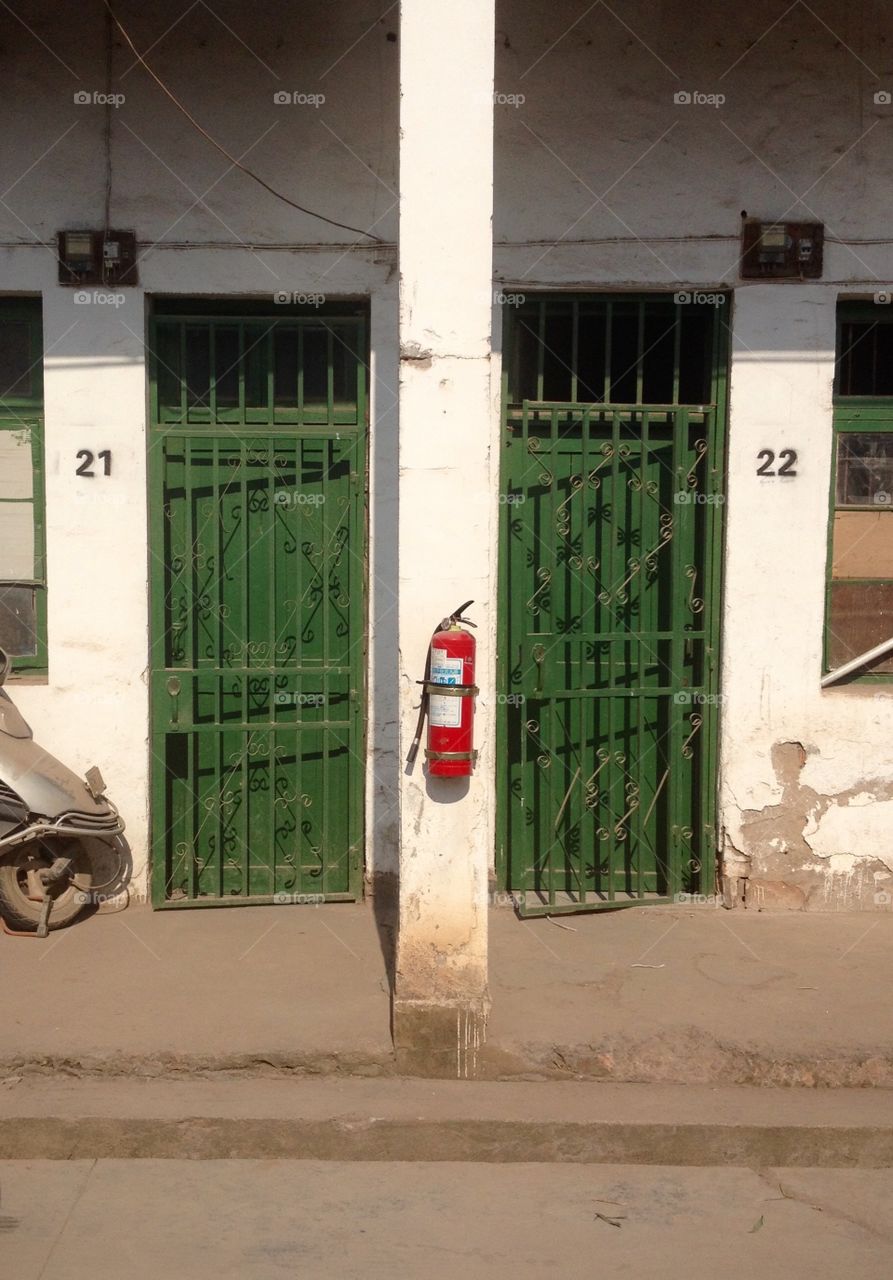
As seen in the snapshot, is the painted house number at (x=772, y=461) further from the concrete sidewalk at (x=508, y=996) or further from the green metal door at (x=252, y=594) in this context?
the concrete sidewalk at (x=508, y=996)

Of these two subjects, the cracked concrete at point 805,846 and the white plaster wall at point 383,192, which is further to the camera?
the cracked concrete at point 805,846

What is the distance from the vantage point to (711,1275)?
138 inches

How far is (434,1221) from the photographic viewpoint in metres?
3.78

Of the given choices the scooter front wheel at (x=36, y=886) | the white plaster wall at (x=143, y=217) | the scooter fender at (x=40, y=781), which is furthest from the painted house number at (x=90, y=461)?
the scooter front wheel at (x=36, y=886)

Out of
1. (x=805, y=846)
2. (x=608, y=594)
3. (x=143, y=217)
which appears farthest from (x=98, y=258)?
(x=805, y=846)

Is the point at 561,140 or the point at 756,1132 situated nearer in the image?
the point at 756,1132

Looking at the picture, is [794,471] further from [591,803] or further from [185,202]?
[185,202]

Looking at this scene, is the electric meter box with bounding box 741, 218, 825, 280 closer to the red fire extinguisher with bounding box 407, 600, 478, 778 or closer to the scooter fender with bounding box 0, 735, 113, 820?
the red fire extinguisher with bounding box 407, 600, 478, 778

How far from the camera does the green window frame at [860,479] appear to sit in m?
6.17

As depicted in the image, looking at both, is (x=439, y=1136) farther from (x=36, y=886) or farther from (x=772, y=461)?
(x=772, y=461)

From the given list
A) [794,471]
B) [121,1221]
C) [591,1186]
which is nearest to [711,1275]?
[591,1186]

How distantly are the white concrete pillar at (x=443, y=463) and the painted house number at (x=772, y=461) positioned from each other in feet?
6.80

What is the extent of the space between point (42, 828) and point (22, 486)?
1.67 metres

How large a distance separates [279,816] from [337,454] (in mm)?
1758
